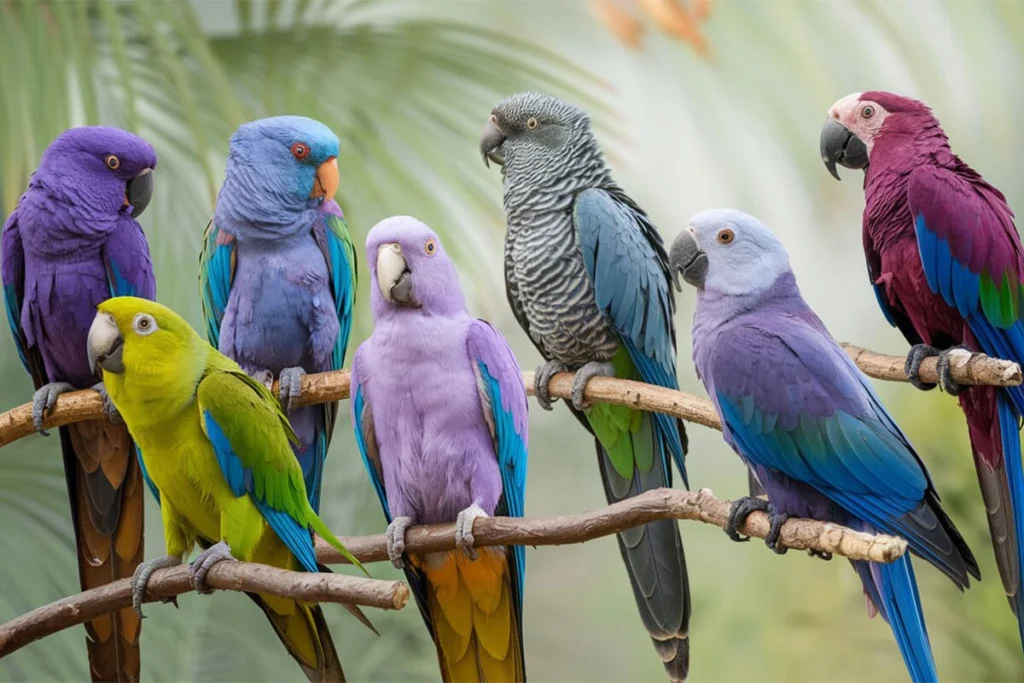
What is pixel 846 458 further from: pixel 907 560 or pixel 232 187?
pixel 232 187

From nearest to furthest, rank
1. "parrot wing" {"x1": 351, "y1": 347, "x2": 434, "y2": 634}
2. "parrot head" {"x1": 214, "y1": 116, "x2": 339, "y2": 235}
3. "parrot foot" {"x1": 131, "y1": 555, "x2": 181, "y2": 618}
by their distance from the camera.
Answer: "parrot foot" {"x1": 131, "y1": 555, "x2": 181, "y2": 618}, "parrot wing" {"x1": 351, "y1": 347, "x2": 434, "y2": 634}, "parrot head" {"x1": 214, "y1": 116, "x2": 339, "y2": 235}

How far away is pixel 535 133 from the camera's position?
1900 mm

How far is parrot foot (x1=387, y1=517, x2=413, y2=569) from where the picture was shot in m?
1.59

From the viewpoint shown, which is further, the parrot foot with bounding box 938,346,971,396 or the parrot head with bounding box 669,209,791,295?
the parrot foot with bounding box 938,346,971,396

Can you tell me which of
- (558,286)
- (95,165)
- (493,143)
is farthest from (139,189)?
(558,286)

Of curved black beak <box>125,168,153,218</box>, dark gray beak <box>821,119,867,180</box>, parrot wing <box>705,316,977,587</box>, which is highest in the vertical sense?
dark gray beak <box>821,119,867,180</box>

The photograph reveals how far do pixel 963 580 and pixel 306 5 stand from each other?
2148 millimetres

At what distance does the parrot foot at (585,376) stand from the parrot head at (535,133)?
35 centimetres

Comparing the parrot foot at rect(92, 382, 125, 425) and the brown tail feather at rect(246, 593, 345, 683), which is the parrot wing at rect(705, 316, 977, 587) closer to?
the brown tail feather at rect(246, 593, 345, 683)

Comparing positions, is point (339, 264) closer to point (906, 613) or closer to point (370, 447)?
point (370, 447)

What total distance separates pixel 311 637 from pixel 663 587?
1.88 feet

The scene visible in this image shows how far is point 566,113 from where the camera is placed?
191 cm

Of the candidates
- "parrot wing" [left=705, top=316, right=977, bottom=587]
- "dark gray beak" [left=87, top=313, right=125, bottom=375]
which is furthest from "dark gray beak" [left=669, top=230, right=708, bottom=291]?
"dark gray beak" [left=87, top=313, right=125, bottom=375]

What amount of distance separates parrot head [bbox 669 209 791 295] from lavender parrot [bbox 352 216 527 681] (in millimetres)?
307
